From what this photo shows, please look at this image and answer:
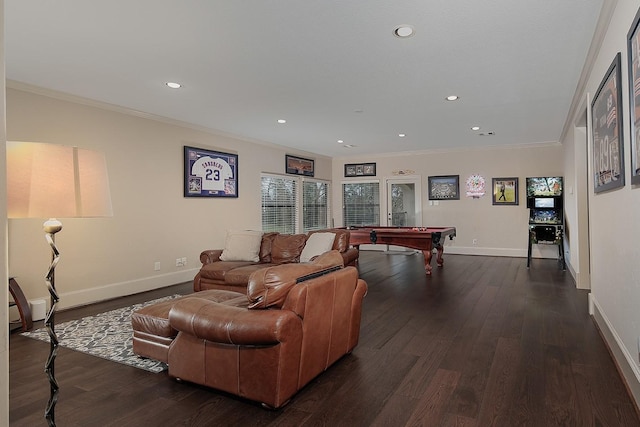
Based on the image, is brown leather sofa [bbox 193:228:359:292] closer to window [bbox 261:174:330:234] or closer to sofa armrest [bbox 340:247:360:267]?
sofa armrest [bbox 340:247:360:267]

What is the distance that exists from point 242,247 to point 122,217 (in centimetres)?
165

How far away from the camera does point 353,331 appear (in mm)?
2941

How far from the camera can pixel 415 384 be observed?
8.11ft

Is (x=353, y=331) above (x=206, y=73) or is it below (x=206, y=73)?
below

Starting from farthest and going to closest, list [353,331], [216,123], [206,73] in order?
1. [216,123]
2. [206,73]
3. [353,331]

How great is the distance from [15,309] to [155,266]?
1.73 meters

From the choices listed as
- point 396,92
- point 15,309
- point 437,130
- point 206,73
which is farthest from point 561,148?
point 15,309

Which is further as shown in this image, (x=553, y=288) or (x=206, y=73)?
(x=553, y=288)

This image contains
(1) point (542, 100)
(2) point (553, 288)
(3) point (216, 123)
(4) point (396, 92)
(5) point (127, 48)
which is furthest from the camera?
(3) point (216, 123)

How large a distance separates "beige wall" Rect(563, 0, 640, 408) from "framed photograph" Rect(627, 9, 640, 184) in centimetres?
10

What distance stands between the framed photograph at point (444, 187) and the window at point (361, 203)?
1.38 meters

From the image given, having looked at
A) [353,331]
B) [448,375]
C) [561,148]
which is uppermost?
[561,148]

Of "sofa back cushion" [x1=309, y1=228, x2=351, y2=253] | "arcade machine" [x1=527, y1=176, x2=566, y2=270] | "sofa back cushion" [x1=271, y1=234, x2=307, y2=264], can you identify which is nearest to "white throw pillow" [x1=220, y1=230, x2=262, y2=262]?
"sofa back cushion" [x1=271, y1=234, x2=307, y2=264]

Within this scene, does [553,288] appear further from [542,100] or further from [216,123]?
[216,123]
